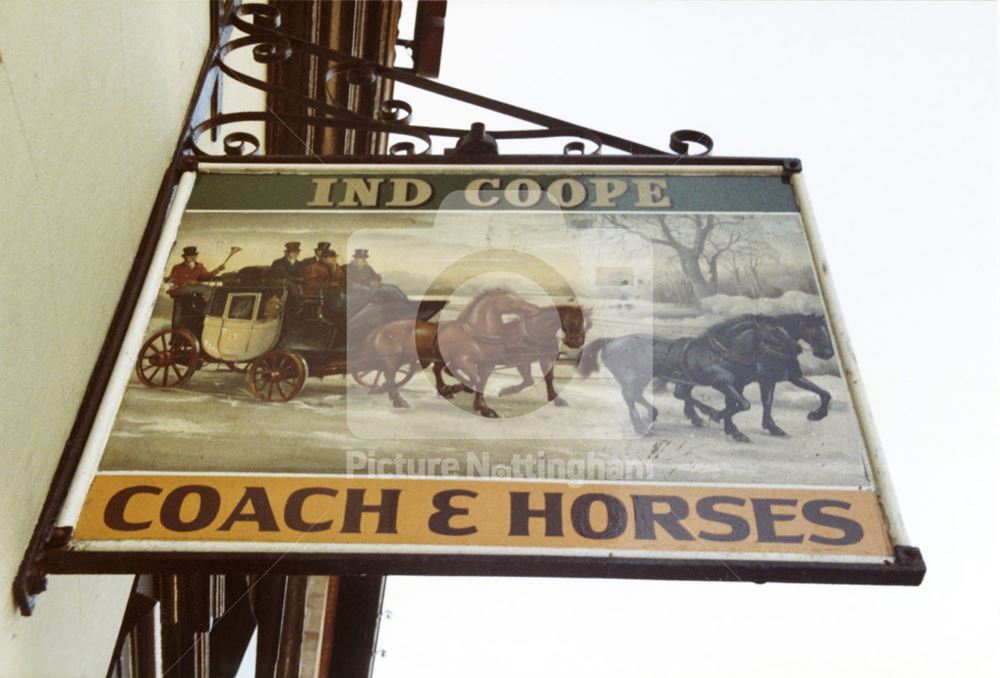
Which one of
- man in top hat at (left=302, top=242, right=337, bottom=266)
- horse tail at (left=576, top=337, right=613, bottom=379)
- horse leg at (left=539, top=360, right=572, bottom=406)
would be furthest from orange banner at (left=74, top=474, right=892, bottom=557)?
man in top hat at (left=302, top=242, right=337, bottom=266)

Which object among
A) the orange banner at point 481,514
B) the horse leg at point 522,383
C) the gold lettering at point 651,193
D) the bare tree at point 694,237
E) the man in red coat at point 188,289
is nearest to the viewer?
the orange banner at point 481,514

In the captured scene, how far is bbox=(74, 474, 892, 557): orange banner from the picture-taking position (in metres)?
2.08

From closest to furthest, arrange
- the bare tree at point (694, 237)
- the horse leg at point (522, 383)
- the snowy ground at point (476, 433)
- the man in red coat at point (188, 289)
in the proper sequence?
the snowy ground at point (476, 433), the horse leg at point (522, 383), the man in red coat at point (188, 289), the bare tree at point (694, 237)

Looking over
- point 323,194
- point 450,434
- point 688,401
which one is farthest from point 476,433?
point 323,194

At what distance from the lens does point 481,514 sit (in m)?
2.14

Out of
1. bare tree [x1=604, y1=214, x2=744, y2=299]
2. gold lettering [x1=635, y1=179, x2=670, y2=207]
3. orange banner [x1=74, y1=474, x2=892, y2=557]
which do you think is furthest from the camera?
gold lettering [x1=635, y1=179, x2=670, y2=207]

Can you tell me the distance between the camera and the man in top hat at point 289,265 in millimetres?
2723

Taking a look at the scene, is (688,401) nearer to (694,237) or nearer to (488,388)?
(488,388)

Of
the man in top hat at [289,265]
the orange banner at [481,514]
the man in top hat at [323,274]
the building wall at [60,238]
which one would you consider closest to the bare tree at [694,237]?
the orange banner at [481,514]

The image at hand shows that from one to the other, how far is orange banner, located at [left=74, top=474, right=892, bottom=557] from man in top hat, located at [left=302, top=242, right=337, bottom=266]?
77 cm

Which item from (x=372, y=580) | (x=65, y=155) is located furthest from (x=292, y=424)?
(x=372, y=580)

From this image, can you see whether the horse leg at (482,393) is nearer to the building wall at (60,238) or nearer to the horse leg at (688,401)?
the horse leg at (688,401)

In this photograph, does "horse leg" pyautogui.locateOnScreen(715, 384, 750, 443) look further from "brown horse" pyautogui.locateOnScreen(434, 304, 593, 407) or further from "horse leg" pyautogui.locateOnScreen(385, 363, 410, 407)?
"horse leg" pyautogui.locateOnScreen(385, 363, 410, 407)

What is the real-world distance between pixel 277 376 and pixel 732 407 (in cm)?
118
